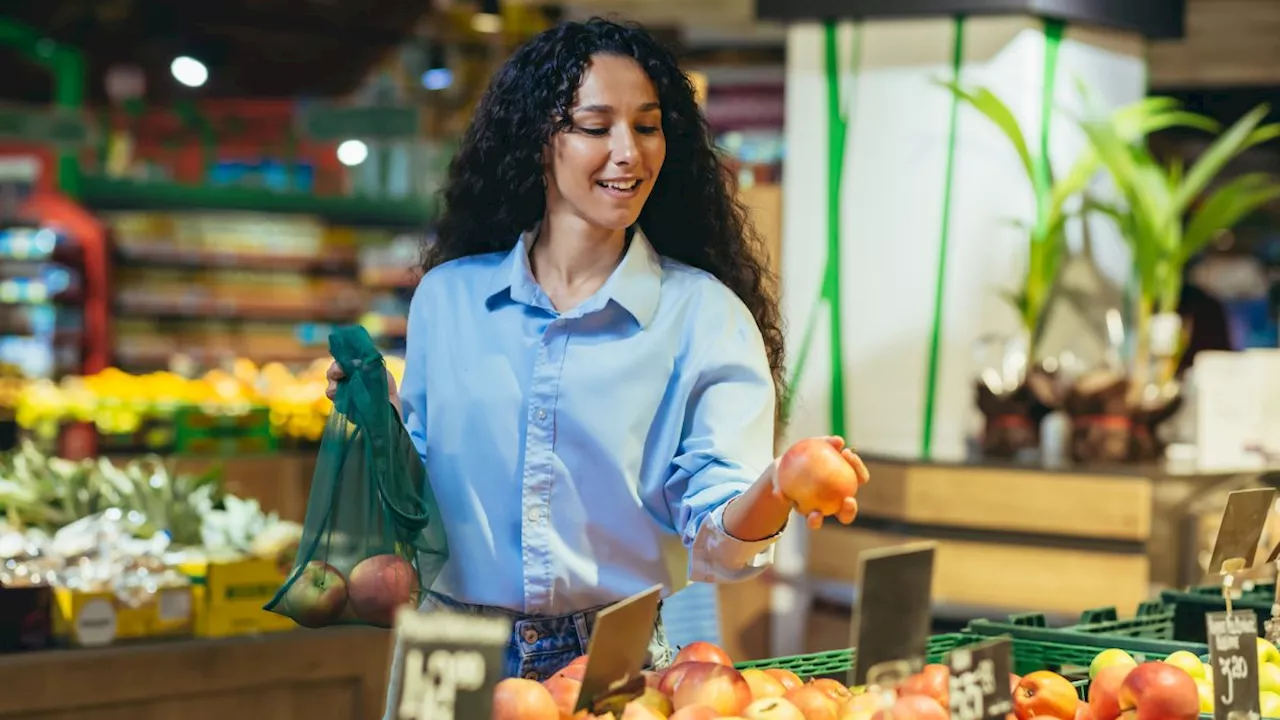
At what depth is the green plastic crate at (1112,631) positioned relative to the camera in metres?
2.15

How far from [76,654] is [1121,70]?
435 centimetres

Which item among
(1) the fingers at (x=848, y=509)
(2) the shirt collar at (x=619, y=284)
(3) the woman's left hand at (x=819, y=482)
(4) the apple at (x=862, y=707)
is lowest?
(4) the apple at (x=862, y=707)

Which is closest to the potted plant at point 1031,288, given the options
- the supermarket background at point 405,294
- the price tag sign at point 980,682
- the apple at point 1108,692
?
the supermarket background at point 405,294

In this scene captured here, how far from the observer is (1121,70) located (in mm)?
5902

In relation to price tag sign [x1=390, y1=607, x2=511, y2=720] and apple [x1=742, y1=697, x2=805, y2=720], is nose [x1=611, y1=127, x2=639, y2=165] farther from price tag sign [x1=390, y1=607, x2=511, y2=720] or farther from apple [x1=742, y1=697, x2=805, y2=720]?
price tag sign [x1=390, y1=607, x2=511, y2=720]

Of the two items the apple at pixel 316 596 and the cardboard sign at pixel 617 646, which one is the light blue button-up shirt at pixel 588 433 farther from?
the cardboard sign at pixel 617 646

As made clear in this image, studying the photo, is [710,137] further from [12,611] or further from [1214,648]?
[12,611]

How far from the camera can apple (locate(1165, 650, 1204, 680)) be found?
1899mm

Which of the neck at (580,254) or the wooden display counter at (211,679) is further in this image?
the wooden display counter at (211,679)

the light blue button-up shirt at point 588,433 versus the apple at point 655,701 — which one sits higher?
the light blue button-up shirt at point 588,433

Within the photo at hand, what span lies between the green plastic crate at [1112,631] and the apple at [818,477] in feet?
2.37

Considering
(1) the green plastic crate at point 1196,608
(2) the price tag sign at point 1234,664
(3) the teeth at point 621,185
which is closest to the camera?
(2) the price tag sign at point 1234,664

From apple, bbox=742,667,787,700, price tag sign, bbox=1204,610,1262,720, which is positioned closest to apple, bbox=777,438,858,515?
apple, bbox=742,667,787,700

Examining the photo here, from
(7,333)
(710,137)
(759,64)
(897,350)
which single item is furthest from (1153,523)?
(7,333)
